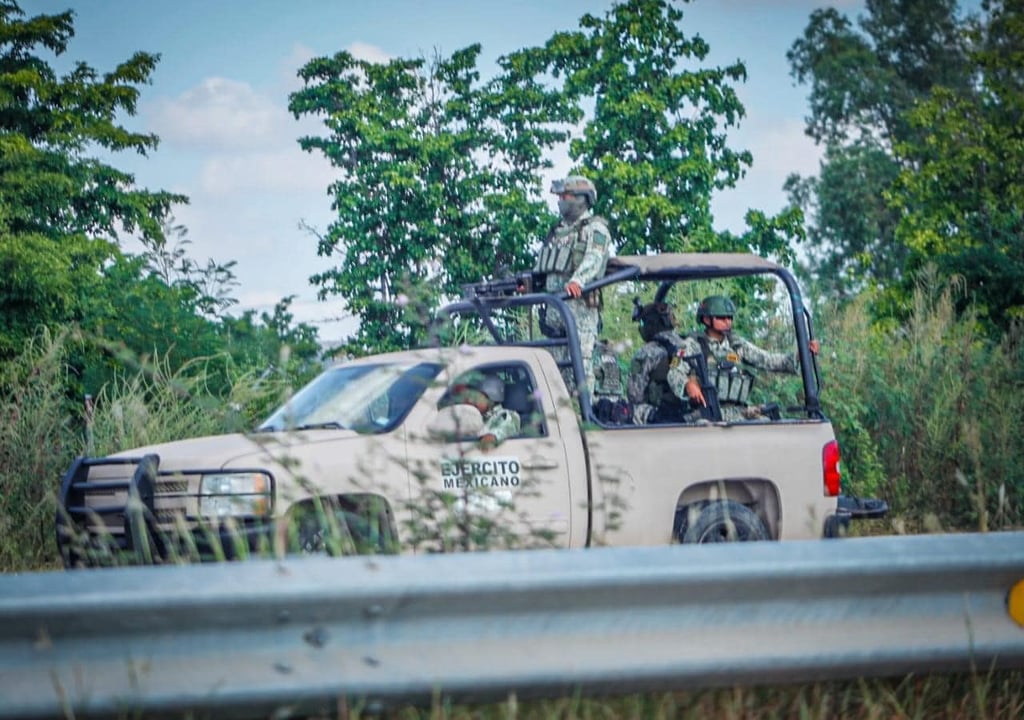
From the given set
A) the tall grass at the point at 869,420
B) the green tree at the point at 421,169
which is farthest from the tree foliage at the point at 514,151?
the tall grass at the point at 869,420

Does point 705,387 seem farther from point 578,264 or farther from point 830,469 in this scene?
point 578,264

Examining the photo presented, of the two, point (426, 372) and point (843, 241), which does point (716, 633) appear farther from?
point (843, 241)

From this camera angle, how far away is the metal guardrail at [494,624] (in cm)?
336

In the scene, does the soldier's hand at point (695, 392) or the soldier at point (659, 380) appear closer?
the soldier's hand at point (695, 392)

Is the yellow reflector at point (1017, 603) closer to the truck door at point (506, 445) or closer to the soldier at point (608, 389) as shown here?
the truck door at point (506, 445)

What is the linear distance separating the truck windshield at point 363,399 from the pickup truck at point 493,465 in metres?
0.01

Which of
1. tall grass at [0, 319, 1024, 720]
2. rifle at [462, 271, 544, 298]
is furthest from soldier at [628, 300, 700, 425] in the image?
tall grass at [0, 319, 1024, 720]

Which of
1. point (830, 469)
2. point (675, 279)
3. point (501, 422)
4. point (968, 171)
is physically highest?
point (968, 171)

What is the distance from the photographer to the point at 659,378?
9570 mm

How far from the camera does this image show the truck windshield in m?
7.72

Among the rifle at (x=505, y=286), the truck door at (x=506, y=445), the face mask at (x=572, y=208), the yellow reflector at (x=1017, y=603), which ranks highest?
the face mask at (x=572, y=208)

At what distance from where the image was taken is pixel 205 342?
1914 centimetres

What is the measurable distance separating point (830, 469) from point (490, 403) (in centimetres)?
221

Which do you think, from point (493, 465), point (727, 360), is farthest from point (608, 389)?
→ point (493, 465)
